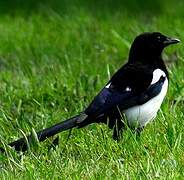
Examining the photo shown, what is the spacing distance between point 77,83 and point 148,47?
118cm

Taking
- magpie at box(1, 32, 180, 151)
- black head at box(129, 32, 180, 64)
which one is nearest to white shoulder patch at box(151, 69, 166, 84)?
magpie at box(1, 32, 180, 151)

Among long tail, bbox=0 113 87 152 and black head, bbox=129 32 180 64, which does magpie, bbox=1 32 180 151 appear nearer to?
long tail, bbox=0 113 87 152

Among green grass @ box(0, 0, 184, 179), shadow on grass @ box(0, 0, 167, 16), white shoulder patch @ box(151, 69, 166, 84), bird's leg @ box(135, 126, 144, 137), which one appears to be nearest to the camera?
green grass @ box(0, 0, 184, 179)

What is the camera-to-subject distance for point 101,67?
8.45m

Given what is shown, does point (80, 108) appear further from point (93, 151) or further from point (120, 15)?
point (120, 15)

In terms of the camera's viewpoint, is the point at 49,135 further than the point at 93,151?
Yes

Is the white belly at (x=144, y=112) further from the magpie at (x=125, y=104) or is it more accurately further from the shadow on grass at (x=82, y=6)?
the shadow on grass at (x=82, y=6)

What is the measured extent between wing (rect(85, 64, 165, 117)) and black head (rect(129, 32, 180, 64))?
0.29 meters

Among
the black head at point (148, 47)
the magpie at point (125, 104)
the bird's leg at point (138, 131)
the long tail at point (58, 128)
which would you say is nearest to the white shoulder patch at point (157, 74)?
the magpie at point (125, 104)

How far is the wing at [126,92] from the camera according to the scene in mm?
5758

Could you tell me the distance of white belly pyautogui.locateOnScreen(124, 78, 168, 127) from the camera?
18.9ft

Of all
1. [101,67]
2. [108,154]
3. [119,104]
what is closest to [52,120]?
[119,104]

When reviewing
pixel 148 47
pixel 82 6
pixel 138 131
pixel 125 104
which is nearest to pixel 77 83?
pixel 148 47

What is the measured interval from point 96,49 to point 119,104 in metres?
3.68
